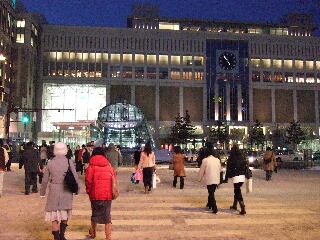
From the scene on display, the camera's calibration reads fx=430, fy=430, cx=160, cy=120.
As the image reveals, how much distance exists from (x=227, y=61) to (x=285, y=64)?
509 inches

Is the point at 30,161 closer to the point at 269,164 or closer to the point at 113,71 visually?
the point at 269,164

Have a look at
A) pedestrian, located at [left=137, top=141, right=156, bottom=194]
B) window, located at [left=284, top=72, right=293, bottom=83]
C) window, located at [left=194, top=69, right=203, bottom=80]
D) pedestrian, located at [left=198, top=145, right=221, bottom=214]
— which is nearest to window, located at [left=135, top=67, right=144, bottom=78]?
window, located at [left=194, top=69, right=203, bottom=80]

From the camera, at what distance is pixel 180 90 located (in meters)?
88.7

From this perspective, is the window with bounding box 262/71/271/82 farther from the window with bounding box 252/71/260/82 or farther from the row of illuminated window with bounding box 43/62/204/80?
the row of illuminated window with bounding box 43/62/204/80

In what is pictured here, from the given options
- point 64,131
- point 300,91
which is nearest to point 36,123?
point 64,131

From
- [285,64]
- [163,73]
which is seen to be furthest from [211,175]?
[285,64]

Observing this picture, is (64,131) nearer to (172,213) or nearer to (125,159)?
(125,159)

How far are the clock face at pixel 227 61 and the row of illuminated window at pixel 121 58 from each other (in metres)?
5.99

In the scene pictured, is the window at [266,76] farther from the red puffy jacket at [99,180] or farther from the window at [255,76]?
the red puffy jacket at [99,180]

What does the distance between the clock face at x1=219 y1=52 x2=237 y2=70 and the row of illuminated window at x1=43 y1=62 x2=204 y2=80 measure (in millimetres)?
7182

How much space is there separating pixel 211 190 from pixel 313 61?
89722 millimetres

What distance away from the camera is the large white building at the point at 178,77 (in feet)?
283

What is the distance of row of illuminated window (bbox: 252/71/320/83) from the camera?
91.7 metres

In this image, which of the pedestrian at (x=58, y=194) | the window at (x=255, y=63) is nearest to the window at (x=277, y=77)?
the window at (x=255, y=63)
